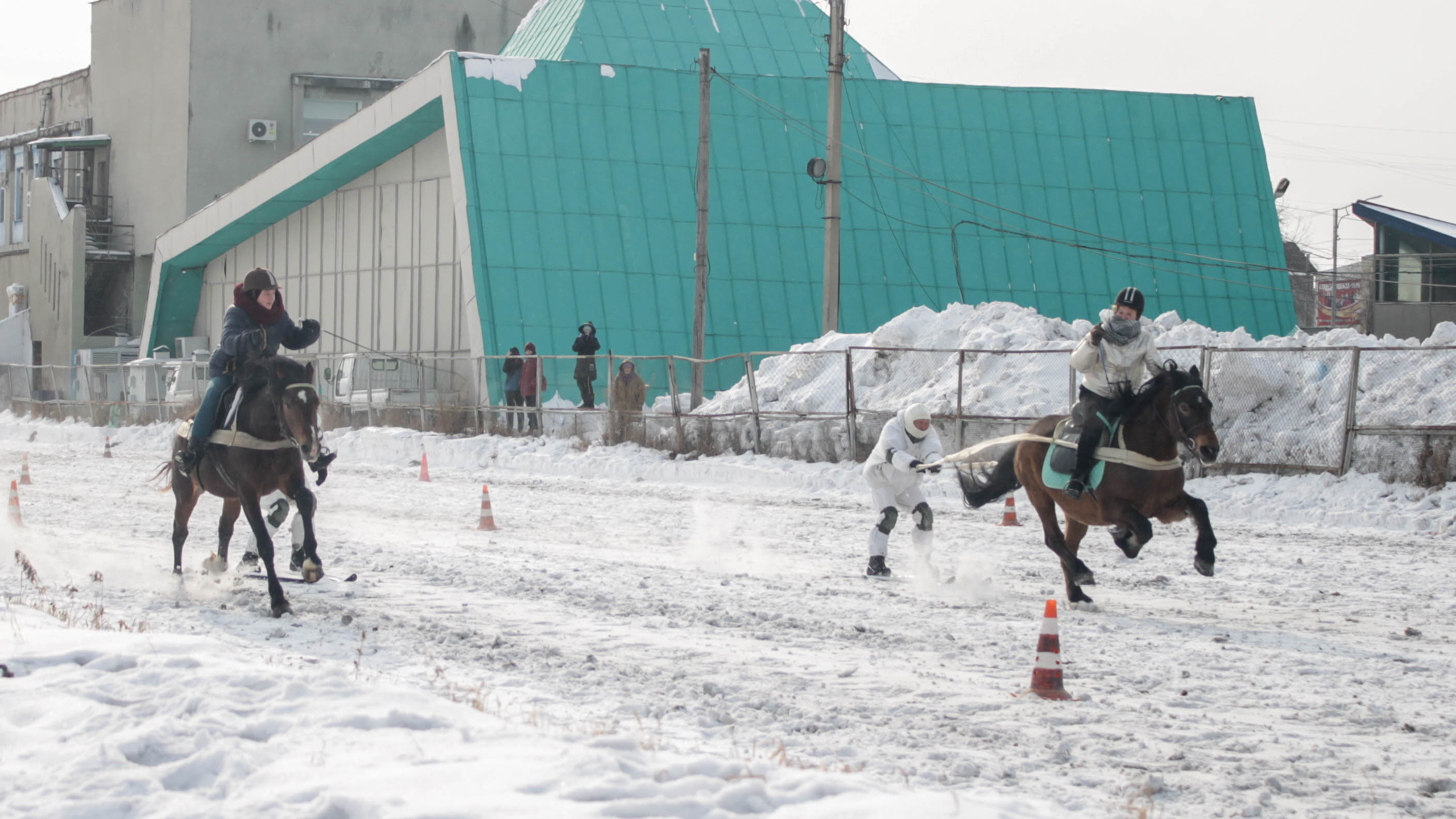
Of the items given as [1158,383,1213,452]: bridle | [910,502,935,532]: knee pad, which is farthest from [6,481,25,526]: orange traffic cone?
[1158,383,1213,452]: bridle

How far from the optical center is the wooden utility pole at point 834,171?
25219mm

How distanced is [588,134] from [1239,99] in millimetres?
19656

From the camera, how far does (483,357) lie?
101 feet

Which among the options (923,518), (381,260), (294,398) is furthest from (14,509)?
(381,260)

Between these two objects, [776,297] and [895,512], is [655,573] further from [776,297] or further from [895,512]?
[776,297]

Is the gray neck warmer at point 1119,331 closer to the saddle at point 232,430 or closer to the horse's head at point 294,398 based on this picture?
the horse's head at point 294,398

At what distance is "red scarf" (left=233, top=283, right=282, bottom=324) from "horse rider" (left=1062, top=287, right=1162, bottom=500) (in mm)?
5830

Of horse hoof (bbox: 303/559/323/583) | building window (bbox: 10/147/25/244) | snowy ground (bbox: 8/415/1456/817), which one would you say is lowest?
snowy ground (bbox: 8/415/1456/817)

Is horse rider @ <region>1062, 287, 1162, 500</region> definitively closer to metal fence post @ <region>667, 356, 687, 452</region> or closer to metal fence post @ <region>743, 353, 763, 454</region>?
metal fence post @ <region>743, 353, 763, 454</region>

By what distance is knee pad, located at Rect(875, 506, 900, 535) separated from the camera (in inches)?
450

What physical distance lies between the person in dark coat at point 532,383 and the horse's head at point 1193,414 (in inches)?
779

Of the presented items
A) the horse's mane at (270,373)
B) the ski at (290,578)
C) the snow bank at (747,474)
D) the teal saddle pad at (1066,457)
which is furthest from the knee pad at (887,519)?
the snow bank at (747,474)

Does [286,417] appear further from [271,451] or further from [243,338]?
[243,338]

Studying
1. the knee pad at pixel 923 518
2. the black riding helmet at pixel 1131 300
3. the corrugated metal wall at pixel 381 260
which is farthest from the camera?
the corrugated metal wall at pixel 381 260
